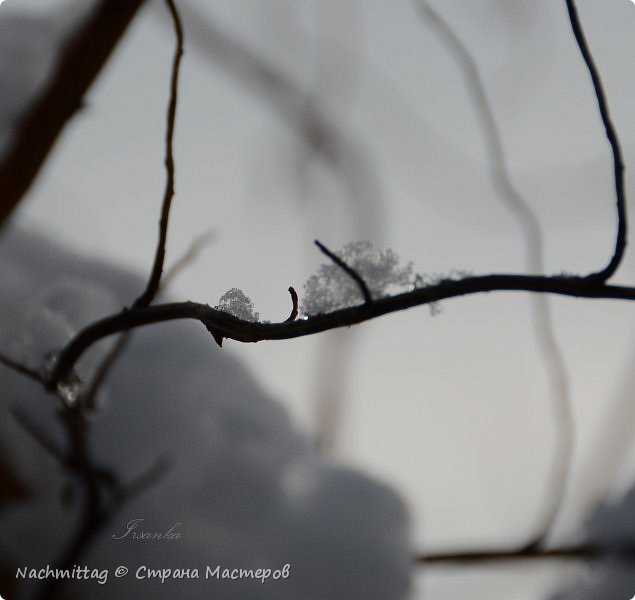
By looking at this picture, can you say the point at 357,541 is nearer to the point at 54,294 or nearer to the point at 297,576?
the point at 297,576

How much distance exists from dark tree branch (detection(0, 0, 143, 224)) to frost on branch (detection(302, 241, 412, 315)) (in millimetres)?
270

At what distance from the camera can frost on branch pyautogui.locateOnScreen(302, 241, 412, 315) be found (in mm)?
246

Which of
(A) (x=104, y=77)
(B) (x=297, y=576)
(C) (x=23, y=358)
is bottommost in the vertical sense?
(B) (x=297, y=576)

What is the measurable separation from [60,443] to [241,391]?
13 centimetres

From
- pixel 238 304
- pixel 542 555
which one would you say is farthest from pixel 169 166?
pixel 542 555

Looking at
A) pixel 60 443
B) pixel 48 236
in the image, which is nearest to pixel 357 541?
pixel 60 443

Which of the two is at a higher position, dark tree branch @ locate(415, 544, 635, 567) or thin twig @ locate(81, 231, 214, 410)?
thin twig @ locate(81, 231, 214, 410)

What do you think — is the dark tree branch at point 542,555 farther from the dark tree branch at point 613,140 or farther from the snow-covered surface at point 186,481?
the dark tree branch at point 613,140

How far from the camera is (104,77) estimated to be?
0.45 metres

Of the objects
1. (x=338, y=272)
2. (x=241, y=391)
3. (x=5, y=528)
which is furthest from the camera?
(x=241, y=391)

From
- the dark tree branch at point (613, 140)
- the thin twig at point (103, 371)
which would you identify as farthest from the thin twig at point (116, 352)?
the dark tree branch at point (613, 140)
